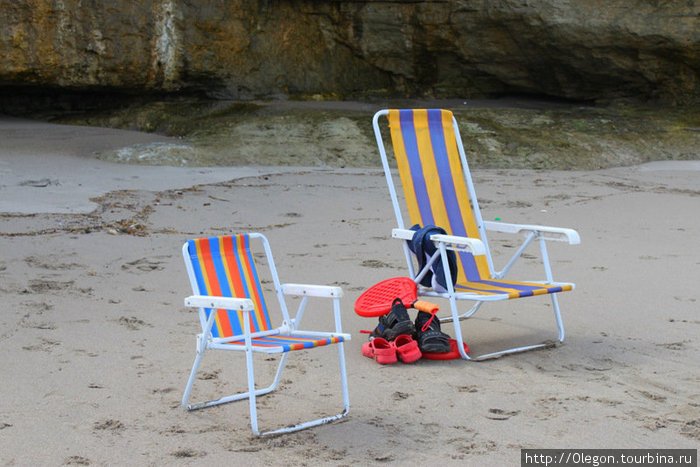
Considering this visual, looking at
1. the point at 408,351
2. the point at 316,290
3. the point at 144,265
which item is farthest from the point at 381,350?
the point at 144,265

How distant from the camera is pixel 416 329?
374 centimetres

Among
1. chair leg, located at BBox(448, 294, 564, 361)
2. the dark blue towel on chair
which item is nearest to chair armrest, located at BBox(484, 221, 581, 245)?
chair leg, located at BBox(448, 294, 564, 361)

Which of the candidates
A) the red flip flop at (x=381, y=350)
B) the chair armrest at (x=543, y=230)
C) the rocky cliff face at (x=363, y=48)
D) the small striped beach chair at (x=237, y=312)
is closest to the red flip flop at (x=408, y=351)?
the red flip flop at (x=381, y=350)

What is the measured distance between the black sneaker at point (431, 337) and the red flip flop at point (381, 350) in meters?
0.14

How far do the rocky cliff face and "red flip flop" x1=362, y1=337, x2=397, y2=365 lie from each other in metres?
7.57

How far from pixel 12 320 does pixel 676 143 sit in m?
8.62

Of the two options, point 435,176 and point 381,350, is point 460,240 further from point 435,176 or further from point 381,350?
point 435,176

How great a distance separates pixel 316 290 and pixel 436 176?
1.58 m

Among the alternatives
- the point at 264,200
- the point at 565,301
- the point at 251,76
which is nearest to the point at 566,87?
the point at 251,76

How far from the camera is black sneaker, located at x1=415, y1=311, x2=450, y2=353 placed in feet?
11.8

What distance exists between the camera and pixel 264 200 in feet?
23.0

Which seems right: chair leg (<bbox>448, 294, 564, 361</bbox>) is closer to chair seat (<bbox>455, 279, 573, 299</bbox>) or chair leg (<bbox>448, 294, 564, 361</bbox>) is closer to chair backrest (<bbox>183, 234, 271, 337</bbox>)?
chair seat (<bbox>455, 279, 573, 299</bbox>)

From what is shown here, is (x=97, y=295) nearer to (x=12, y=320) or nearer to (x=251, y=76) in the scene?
(x=12, y=320)

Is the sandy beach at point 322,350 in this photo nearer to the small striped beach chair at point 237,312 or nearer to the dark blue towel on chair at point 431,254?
the small striped beach chair at point 237,312
